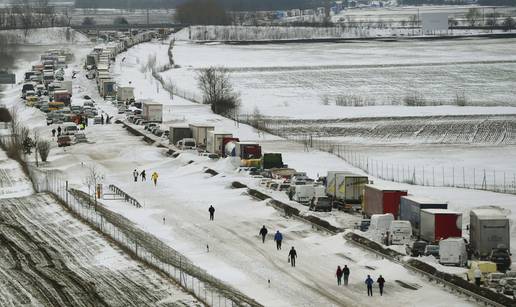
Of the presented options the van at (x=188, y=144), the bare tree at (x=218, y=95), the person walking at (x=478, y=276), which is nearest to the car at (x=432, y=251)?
the person walking at (x=478, y=276)

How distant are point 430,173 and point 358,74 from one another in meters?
57.6

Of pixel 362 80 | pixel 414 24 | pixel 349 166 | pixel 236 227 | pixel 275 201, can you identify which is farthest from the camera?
pixel 414 24

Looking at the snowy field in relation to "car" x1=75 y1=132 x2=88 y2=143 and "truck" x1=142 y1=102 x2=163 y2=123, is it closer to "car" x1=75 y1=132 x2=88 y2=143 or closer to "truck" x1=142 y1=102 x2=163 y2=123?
"truck" x1=142 y1=102 x2=163 y2=123

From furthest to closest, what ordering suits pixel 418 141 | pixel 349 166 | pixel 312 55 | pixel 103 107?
pixel 312 55 → pixel 103 107 → pixel 418 141 → pixel 349 166

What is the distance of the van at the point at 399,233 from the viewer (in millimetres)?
30844

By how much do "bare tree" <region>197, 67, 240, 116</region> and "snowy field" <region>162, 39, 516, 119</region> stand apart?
123 centimetres

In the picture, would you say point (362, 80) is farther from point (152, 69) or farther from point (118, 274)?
point (118, 274)

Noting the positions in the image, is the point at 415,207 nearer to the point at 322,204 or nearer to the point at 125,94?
the point at 322,204

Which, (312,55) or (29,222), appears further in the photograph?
(312,55)

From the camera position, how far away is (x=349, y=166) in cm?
4812

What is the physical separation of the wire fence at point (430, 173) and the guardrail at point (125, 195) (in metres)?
10.3

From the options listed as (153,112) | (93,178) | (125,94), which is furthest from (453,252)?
(125,94)

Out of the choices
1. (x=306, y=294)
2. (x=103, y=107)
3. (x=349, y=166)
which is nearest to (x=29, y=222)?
(x=306, y=294)

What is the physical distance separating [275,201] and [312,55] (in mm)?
95769
